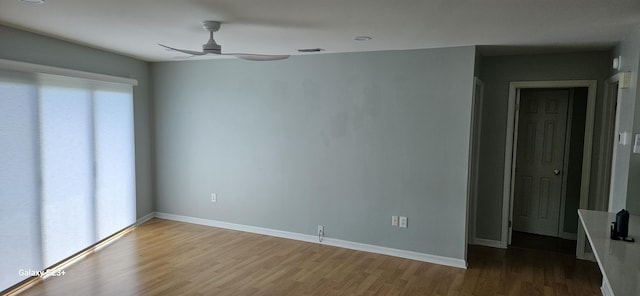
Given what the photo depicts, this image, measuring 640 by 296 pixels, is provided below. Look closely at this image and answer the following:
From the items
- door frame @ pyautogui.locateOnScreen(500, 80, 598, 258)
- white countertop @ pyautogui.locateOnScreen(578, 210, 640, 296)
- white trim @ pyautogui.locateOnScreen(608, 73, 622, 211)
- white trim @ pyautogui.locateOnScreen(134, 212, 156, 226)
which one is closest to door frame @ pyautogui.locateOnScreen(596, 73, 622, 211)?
white trim @ pyautogui.locateOnScreen(608, 73, 622, 211)

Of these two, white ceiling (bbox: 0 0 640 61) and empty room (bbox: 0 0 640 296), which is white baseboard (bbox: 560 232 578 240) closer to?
empty room (bbox: 0 0 640 296)

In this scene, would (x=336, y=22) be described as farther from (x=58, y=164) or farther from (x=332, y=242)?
(x=58, y=164)

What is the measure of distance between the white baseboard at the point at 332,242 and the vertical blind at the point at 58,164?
2.93ft

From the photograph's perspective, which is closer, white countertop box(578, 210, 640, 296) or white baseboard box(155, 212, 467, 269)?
white countertop box(578, 210, 640, 296)

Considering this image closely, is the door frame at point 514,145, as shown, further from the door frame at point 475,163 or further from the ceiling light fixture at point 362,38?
the ceiling light fixture at point 362,38

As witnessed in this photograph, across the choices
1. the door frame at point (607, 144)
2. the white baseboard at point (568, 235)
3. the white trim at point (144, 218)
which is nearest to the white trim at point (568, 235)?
the white baseboard at point (568, 235)

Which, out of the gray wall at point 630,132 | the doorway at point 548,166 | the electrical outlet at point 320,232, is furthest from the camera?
the doorway at point 548,166

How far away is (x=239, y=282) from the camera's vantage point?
11.8 feet

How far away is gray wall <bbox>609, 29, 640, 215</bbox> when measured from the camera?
2879 mm

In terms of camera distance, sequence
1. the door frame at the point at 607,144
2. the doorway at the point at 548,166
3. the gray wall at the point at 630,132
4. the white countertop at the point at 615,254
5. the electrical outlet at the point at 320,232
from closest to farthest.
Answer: the white countertop at the point at 615,254, the gray wall at the point at 630,132, the door frame at the point at 607,144, the electrical outlet at the point at 320,232, the doorway at the point at 548,166

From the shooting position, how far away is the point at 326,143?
181 inches

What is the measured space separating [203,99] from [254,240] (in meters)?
2.03

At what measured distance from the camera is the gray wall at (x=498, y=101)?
415 centimetres

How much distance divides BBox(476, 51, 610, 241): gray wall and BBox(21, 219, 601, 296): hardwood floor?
0.44m
